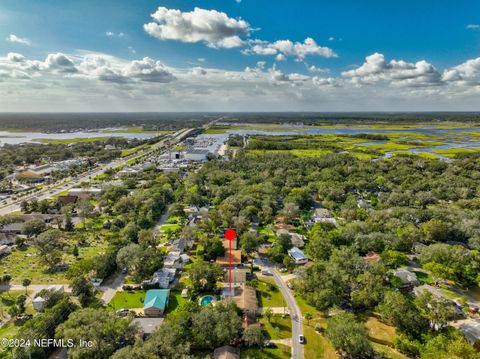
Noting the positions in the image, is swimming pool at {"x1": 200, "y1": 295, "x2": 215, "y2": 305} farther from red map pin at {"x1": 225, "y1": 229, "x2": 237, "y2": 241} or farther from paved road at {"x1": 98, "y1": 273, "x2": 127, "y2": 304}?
red map pin at {"x1": 225, "y1": 229, "x2": 237, "y2": 241}

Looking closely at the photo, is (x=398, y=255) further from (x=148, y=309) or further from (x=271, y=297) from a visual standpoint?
(x=148, y=309)

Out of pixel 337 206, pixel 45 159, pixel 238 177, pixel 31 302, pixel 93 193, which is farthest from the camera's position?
pixel 45 159

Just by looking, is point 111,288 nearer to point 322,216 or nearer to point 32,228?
point 32,228

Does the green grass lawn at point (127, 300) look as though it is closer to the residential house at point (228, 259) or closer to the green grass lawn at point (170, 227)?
the residential house at point (228, 259)

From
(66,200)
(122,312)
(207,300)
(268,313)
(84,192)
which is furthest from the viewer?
(84,192)

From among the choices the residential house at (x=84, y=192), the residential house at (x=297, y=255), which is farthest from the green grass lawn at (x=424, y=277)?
the residential house at (x=84, y=192)

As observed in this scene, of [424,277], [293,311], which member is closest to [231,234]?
[293,311]

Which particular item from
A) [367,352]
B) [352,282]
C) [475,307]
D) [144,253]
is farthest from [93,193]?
[475,307]
